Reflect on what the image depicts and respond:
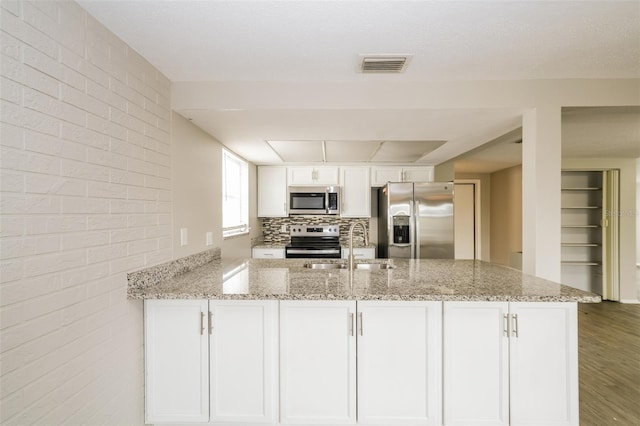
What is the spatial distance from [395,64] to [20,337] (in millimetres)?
2148

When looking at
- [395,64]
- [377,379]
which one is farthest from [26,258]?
[395,64]

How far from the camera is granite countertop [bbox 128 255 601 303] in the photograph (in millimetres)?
1646

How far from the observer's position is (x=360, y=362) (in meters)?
1.75

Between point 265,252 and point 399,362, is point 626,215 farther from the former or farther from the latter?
point 265,252

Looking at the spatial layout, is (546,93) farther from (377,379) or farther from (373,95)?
(377,379)

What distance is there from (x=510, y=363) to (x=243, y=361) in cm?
146

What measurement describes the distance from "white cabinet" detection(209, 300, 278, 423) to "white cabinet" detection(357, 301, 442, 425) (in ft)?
1.62

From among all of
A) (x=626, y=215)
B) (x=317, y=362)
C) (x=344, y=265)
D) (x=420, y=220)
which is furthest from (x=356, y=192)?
(x=626, y=215)

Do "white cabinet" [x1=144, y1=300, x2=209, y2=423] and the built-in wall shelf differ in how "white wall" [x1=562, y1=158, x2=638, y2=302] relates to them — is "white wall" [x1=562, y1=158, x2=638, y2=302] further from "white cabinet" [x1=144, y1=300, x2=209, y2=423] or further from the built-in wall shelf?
"white cabinet" [x1=144, y1=300, x2=209, y2=423]

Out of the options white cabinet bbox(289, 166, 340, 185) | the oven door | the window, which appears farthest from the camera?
white cabinet bbox(289, 166, 340, 185)

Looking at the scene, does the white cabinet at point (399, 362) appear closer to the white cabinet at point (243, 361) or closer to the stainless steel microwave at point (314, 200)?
the white cabinet at point (243, 361)

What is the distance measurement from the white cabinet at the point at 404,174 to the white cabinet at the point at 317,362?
9.47 ft

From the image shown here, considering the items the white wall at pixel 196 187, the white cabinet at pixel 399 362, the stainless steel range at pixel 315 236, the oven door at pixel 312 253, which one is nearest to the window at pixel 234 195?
the white wall at pixel 196 187

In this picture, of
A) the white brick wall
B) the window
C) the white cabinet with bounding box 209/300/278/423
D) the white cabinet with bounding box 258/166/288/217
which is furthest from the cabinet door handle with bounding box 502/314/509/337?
the white cabinet with bounding box 258/166/288/217
